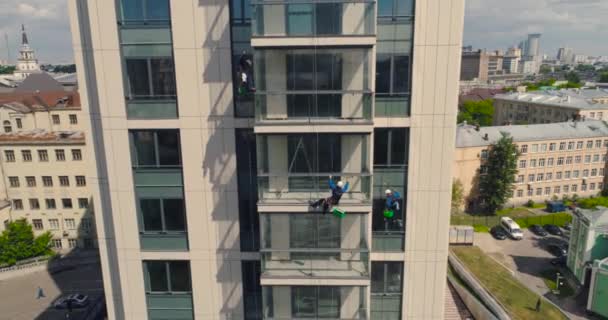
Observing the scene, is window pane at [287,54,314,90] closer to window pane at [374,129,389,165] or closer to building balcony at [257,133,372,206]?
building balcony at [257,133,372,206]

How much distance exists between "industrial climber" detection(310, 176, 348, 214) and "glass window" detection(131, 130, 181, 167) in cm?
596

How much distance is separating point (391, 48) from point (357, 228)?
6.92 m

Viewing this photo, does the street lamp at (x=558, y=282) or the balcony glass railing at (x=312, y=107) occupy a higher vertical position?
the balcony glass railing at (x=312, y=107)

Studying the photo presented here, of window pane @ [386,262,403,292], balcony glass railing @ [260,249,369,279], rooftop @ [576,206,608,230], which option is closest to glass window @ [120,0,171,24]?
balcony glass railing @ [260,249,369,279]

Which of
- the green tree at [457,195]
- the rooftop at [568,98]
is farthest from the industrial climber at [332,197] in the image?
the rooftop at [568,98]

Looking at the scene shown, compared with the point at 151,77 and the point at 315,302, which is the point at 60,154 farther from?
the point at 315,302

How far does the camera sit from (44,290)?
160 ft

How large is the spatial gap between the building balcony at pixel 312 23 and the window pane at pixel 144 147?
5957 mm

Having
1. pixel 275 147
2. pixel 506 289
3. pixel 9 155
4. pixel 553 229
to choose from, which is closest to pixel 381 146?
pixel 275 147

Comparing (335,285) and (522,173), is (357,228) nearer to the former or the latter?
(335,285)

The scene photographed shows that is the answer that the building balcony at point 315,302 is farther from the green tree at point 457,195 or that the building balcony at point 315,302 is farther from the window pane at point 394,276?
the green tree at point 457,195

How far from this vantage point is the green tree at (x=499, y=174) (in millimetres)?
68188

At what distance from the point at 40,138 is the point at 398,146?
58759mm

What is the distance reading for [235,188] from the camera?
1570 centimetres
